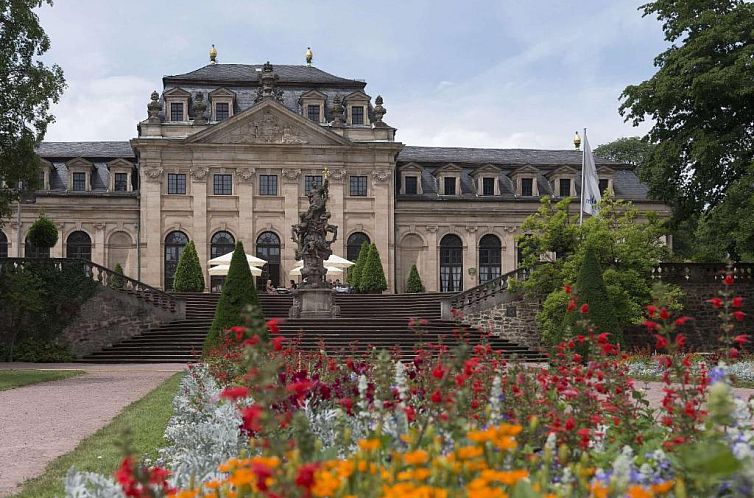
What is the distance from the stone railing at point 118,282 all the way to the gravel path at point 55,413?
8.66m

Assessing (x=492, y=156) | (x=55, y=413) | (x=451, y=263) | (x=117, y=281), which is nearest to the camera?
(x=55, y=413)

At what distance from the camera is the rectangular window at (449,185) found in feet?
175

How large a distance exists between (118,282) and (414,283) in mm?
19316

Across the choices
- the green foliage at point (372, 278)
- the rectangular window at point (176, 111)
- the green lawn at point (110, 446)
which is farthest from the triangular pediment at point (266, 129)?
the green lawn at point (110, 446)

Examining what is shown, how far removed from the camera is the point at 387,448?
466 centimetres

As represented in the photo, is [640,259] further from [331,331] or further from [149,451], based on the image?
[149,451]

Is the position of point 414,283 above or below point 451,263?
below

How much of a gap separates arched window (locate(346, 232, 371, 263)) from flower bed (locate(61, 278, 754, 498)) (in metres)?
41.2

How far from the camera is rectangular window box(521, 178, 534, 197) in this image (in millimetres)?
53969

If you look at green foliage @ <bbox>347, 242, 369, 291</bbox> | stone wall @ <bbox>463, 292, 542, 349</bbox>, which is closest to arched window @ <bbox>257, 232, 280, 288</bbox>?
green foliage @ <bbox>347, 242, 369, 291</bbox>

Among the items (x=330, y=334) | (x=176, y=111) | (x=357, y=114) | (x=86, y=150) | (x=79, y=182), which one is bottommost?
(x=330, y=334)

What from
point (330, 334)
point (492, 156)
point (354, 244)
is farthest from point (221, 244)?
point (330, 334)

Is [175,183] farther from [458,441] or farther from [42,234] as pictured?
[458,441]

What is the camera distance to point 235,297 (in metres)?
24.2
